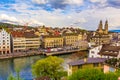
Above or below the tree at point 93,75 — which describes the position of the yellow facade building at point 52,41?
below

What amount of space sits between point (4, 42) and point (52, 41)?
47.8 ft

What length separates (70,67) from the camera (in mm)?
23203

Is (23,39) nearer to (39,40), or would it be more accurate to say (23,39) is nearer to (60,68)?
(39,40)

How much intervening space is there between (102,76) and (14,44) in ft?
148

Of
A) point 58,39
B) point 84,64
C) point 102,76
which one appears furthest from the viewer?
point 58,39

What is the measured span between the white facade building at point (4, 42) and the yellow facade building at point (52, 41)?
37.6ft

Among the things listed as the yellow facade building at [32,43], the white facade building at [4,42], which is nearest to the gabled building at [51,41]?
the yellow facade building at [32,43]

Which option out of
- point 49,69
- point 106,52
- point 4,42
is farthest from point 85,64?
point 4,42

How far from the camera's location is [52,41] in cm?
6888

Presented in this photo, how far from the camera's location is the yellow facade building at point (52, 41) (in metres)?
67.2

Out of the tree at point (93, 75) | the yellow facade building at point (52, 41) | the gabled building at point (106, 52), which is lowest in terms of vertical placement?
the yellow facade building at point (52, 41)

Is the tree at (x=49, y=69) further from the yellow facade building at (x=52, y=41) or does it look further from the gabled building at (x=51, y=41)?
the yellow facade building at (x=52, y=41)

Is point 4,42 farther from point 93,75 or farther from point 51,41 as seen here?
point 93,75

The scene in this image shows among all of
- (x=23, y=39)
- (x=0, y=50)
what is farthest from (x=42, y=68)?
(x=23, y=39)
